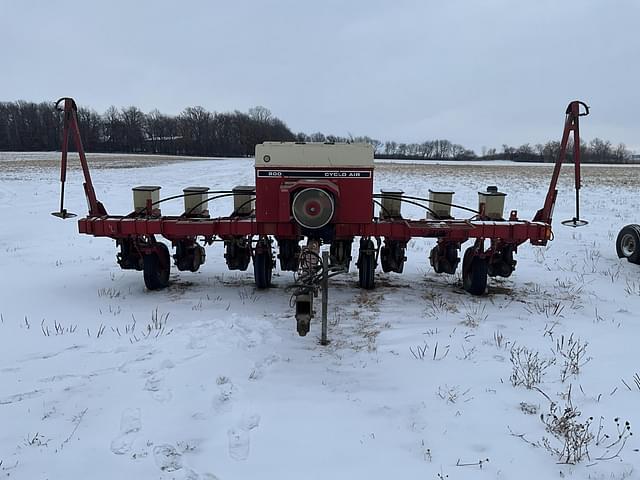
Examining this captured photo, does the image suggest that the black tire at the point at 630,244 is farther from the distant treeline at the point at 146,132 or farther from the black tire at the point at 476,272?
the distant treeline at the point at 146,132

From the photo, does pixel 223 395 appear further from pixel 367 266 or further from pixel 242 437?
pixel 367 266

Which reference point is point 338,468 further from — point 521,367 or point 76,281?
point 76,281

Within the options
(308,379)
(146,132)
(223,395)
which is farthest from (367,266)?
(146,132)

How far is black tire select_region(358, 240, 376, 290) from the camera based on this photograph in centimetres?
695

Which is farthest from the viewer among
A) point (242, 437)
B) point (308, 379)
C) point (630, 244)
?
point (630, 244)

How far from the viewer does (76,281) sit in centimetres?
753

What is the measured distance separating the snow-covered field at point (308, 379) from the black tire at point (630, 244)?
1603 mm

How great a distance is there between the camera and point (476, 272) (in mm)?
6898

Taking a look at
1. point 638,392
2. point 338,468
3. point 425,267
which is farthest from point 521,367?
point 425,267

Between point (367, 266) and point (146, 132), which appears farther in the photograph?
point (146, 132)

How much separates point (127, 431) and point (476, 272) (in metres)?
5.14

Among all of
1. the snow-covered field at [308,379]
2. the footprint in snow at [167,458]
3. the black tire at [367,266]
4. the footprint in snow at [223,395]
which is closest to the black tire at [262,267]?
the snow-covered field at [308,379]

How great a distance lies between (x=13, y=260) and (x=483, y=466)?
916 cm

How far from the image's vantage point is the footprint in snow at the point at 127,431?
3234 mm
